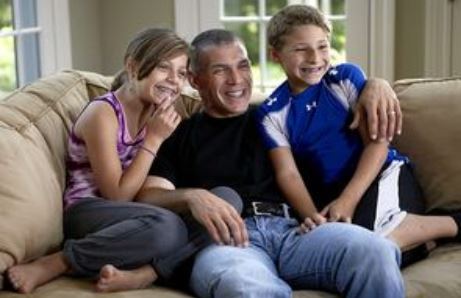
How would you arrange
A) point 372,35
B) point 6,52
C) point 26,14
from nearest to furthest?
point 6,52, point 26,14, point 372,35

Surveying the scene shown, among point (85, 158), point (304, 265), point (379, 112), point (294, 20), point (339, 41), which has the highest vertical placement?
point (294, 20)

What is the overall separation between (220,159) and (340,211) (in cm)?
37

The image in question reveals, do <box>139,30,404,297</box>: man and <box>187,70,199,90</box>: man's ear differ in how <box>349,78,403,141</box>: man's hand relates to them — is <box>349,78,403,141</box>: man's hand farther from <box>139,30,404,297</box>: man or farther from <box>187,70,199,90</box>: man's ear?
<box>187,70,199,90</box>: man's ear

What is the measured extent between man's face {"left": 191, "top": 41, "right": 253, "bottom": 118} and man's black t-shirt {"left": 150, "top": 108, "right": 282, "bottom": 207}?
6 cm

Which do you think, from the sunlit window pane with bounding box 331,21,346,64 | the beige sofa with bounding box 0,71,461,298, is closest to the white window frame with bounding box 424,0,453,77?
the sunlit window pane with bounding box 331,21,346,64

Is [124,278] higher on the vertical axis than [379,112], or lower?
lower

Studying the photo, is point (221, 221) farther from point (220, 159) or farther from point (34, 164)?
point (34, 164)

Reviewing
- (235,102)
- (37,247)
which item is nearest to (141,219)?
(37,247)

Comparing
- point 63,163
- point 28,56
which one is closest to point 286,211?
point 63,163

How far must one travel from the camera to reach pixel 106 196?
2086 mm

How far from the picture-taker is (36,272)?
1.79 metres

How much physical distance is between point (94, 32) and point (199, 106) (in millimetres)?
1528

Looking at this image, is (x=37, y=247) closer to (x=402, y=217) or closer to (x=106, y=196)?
(x=106, y=196)

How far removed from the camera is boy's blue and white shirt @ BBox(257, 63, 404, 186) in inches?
85.7
